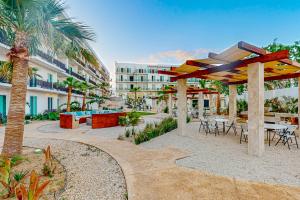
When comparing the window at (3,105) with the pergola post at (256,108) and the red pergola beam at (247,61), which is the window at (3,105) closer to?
the red pergola beam at (247,61)

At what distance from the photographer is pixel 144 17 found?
50.0 feet

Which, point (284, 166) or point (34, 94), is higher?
point (34, 94)

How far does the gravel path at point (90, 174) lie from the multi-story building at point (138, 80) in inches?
2030

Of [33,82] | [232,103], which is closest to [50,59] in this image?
[33,82]

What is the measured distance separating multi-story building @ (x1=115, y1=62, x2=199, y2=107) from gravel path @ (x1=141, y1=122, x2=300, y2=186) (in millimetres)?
51000

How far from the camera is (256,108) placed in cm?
600

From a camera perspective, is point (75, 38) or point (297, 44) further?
point (297, 44)

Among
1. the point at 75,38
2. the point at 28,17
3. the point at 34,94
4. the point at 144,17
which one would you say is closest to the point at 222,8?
the point at 144,17

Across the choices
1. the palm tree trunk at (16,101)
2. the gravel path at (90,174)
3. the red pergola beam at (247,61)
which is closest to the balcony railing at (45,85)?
the gravel path at (90,174)

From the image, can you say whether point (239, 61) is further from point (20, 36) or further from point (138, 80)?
point (138, 80)

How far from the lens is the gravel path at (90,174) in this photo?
3622 millimetres

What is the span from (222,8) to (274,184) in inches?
528

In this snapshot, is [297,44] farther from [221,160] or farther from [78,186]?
[78,186]

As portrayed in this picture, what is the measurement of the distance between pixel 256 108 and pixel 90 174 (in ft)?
18.7
